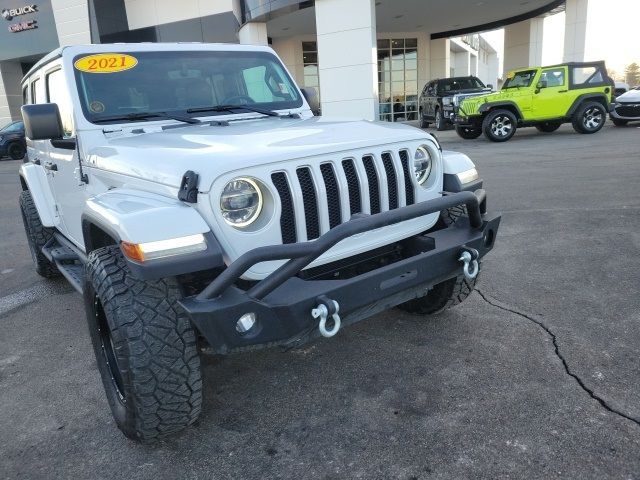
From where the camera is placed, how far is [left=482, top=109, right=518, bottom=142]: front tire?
14391 mm

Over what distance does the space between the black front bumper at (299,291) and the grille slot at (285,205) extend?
0.23 metres

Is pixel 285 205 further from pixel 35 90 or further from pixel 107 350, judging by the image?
pixel 35 90

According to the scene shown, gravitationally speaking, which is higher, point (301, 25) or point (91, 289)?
point (301, 25)

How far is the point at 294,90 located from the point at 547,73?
12279 millimetres

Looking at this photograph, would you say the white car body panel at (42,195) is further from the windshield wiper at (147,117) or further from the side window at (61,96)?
the windshield wiper at (147,117)

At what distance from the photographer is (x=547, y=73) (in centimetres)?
1411

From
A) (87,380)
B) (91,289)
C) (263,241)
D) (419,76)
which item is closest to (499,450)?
(263,241)

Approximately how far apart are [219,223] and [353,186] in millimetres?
737

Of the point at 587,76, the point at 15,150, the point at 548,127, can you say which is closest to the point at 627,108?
the point at 548,127

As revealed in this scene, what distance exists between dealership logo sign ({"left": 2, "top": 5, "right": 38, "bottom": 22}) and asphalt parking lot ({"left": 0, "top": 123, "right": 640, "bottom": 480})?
91.0 ft

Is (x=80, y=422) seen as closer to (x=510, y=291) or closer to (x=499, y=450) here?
(x=499, y=450)

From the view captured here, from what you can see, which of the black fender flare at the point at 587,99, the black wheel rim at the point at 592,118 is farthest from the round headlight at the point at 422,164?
the black wheel rim at the point at 592,118

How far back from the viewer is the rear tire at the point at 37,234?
466cm

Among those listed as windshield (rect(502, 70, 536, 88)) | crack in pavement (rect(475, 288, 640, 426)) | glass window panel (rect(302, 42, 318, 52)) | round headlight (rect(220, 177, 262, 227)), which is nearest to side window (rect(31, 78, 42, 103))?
round headlight (rect(220, 177, 262, 227))
